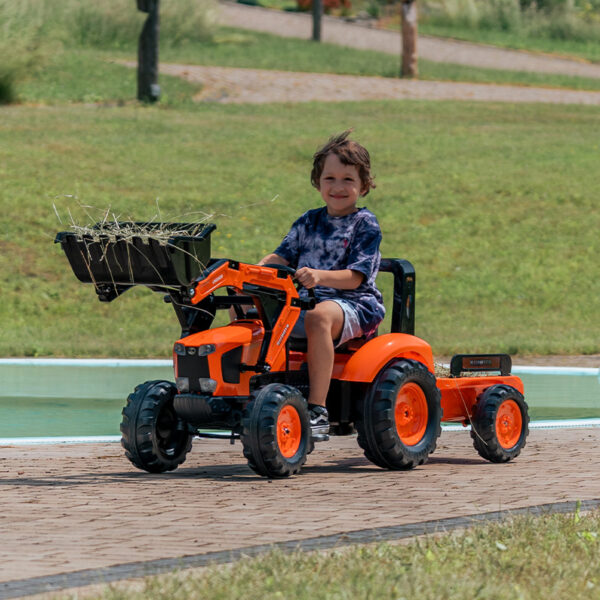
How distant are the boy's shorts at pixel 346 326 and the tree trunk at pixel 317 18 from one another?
42.2 m

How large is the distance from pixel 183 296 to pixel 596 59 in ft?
148

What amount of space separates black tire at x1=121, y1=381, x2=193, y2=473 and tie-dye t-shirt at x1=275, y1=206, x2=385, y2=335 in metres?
1.03

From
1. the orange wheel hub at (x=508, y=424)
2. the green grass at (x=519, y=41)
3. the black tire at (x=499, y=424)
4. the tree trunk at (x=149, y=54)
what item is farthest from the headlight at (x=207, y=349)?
the green grass at (x=519, y=41)

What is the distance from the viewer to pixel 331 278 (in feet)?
23.4

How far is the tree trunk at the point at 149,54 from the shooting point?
29.8 m

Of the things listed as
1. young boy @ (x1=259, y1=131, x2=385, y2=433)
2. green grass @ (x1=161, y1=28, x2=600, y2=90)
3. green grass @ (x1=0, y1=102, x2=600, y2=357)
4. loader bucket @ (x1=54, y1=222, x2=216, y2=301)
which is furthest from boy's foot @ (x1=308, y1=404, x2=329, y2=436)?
green grass @ (x1=161, y1=28, x2=600, y2=90)

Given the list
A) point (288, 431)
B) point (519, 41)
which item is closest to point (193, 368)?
point (288, 431)

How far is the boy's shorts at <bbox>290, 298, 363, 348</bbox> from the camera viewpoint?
282 inches

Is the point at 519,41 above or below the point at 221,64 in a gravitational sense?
above

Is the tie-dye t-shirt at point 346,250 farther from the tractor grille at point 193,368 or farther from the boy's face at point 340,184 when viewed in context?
the tractor grille at point 193,368

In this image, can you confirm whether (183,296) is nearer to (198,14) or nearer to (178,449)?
(178,449)

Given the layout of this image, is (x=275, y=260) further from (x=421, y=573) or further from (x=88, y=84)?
(x=88, y=84)

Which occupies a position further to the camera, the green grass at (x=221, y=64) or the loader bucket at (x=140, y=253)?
the green grass at (x=221, y=64)

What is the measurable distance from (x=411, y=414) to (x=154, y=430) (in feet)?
5.03
